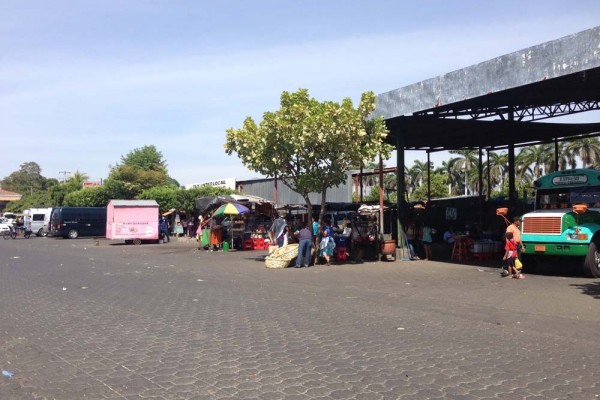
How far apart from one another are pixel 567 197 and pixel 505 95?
3641mm

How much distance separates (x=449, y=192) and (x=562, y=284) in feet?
214

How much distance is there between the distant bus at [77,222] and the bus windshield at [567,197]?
3493cm

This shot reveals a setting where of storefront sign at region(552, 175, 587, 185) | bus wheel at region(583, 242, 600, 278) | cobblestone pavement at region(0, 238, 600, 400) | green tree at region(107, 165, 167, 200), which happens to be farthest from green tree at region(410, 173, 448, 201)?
cobblestone pavement at region(0, 238, 600, 400)

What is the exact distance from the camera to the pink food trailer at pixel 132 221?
33.6 meters

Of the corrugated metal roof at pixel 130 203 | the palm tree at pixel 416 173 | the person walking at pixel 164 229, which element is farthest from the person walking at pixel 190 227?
the palm tree at pixel 416 173

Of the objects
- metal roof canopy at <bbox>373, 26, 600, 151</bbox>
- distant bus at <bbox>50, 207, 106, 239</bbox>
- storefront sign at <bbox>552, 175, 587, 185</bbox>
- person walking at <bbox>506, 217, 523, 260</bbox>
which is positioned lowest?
person walking at <bbox>506, 217, 523, 260</bbox>

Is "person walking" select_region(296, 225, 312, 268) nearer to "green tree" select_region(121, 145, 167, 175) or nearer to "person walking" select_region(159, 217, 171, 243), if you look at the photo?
"person walking" select_region(159, 217, 171, 243)

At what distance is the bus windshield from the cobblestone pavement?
10.4ft

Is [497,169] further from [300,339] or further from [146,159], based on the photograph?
[300,339]

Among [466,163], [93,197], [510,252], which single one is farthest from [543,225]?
[466,163]

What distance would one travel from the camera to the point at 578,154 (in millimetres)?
53094

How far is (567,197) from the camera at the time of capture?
1655 centimetres

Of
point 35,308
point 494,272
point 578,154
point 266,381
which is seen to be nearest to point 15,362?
point 266,381

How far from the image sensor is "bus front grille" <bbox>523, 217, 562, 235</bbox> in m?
14.9
